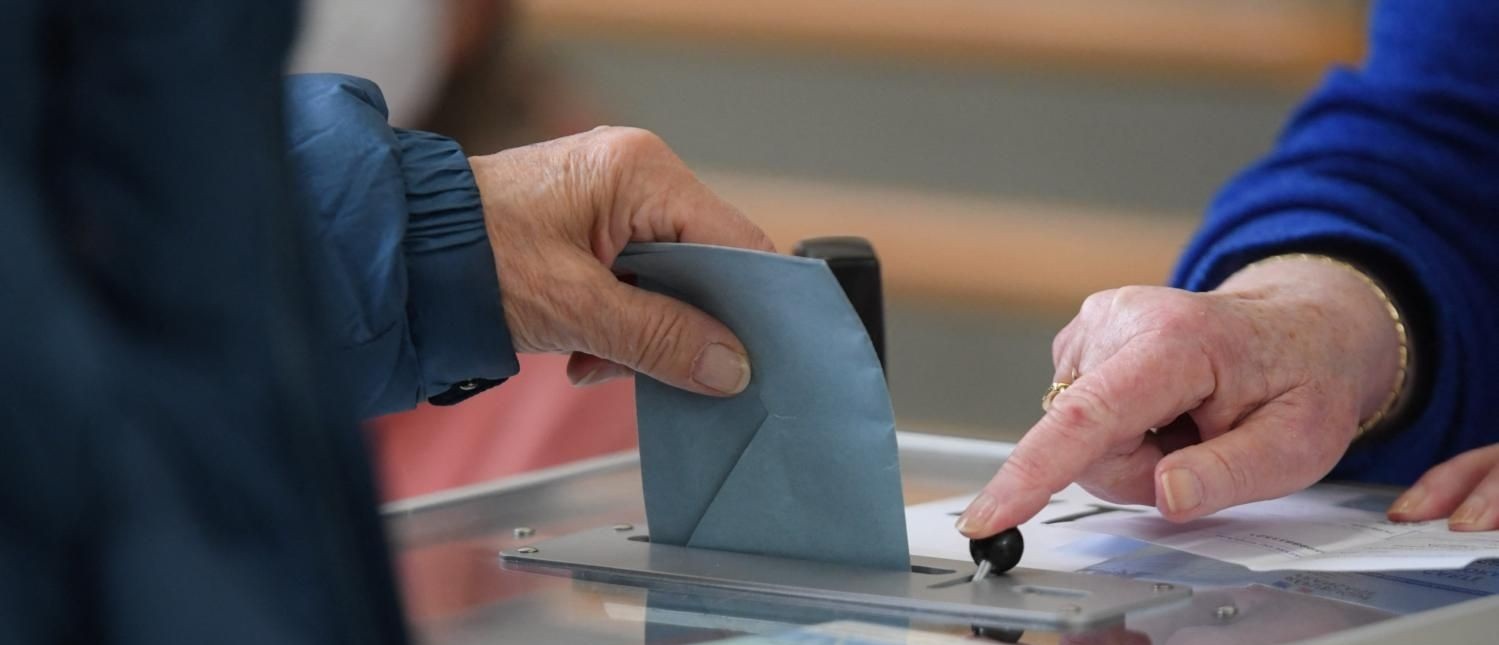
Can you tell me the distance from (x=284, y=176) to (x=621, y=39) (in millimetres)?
2686

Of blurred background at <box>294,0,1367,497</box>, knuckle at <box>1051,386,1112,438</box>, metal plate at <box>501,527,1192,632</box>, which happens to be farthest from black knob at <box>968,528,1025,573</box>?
blurred background at <box>294,0,1367,497</box>

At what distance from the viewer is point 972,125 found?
2797 millimetres

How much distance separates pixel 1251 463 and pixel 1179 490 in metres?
0.07

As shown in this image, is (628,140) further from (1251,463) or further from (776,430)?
(1251,463)

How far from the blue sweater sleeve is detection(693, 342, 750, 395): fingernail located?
533mm

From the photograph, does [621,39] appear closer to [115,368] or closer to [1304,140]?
[1304,140]

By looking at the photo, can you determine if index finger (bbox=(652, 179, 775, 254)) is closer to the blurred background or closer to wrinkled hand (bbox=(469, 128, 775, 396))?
wrinkled hand (bbox=(469, 128, 775, 396))

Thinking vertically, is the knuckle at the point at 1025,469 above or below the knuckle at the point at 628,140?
below

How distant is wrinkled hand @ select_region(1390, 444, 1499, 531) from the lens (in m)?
0.93

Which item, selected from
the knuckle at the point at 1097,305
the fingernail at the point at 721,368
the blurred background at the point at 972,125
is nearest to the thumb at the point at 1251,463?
the knuckle at the point at 1097,305

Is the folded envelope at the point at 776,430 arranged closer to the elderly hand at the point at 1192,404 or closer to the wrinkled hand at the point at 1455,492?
the elderly hand at the point at 1192,404

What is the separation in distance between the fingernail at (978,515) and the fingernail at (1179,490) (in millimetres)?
125

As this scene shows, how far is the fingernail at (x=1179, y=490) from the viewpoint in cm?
89

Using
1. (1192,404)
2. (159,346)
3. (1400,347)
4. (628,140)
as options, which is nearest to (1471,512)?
(1192,404)
